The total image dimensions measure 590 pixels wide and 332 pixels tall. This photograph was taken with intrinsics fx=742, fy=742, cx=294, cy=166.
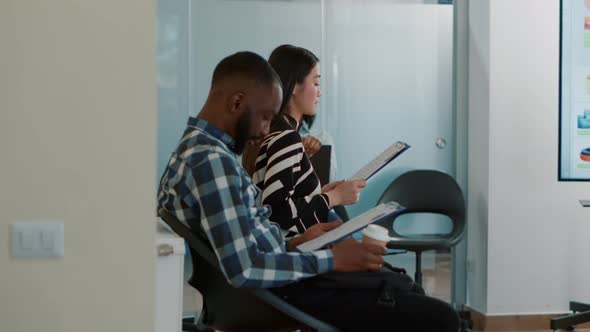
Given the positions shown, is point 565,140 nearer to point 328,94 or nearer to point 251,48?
point 328,94

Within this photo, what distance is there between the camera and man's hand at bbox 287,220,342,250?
210cm

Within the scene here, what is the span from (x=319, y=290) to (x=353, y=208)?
2762mm

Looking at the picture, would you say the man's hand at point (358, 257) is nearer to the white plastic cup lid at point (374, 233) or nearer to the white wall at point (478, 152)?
the white plastic cup lid at point (374, 233)

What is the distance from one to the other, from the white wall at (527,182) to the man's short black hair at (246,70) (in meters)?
2.54

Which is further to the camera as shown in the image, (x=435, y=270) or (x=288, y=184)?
(x=435, y=270)

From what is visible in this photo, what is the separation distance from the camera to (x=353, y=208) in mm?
4535

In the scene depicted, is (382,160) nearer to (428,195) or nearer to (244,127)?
(244,127)

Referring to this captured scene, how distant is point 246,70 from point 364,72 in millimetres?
2762

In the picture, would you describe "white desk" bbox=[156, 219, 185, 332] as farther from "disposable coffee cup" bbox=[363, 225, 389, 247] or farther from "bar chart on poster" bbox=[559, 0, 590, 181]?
"bar chart on poster" bbox=[559, 0, 590, 181]

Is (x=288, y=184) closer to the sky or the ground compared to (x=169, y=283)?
closer to the sky

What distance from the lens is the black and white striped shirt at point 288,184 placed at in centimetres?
218

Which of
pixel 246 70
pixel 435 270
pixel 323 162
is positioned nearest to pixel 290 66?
pixel 246 70

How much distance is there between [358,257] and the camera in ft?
5.87

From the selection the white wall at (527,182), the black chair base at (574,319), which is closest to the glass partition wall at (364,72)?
the white wall at (527,182)
